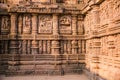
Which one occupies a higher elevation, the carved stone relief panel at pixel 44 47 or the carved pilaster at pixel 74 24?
the carved pilaster at pixel 74 24

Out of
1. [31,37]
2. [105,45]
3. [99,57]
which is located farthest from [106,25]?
[31,37]

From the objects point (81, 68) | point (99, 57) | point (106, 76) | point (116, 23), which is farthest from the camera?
point (81, 68)

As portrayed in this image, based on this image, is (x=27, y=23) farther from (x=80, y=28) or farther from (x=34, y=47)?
(x=80, y=28)

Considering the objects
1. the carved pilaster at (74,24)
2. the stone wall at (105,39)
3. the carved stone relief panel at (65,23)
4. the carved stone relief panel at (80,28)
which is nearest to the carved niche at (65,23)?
the carved stone relief panel at (65,23)

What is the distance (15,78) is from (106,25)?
5.69 metres

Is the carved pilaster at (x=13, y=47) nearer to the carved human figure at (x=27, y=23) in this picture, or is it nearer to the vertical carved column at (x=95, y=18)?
the carved human figure at (x=27, y=23)

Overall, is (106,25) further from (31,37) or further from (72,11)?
(31,37)

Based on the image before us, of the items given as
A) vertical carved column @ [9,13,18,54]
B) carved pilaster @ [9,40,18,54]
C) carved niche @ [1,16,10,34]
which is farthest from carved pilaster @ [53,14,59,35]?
carved niche @ [1,16,10,34]

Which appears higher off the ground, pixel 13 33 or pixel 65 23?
pixel 65 23

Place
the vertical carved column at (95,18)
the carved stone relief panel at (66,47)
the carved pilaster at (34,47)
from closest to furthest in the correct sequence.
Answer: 1. the vertical carved column at (95,18)
2. the carved pilaster at (34,47)
3. the carved stone relief panel at (66,47)

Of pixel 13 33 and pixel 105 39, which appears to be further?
pixel 13 33

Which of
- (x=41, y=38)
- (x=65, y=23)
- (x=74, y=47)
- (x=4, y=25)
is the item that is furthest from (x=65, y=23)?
(x=4, y=25)

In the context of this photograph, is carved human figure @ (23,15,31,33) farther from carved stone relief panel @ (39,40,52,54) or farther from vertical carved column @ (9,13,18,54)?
carved stone relief panel @ (39,40,52,54)

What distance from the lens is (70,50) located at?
12055 millimetres
